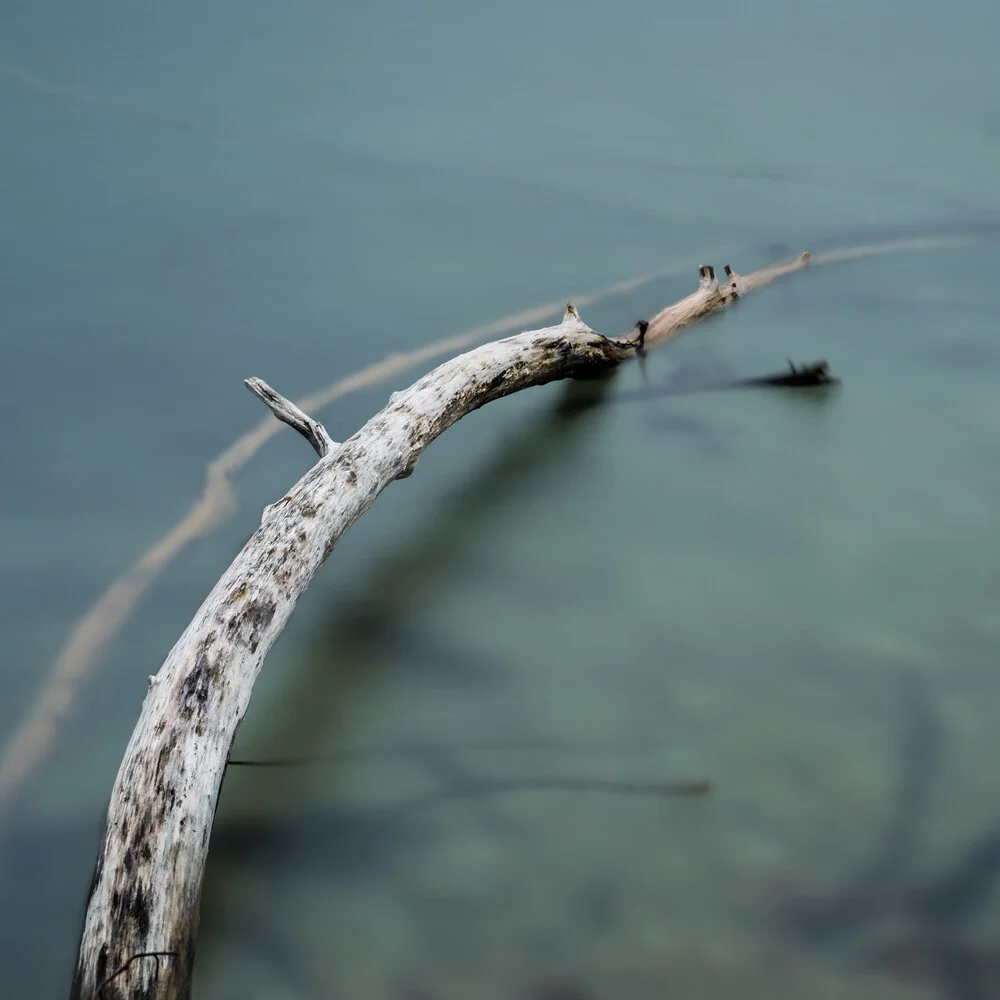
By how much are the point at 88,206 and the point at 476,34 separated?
5.22 feet

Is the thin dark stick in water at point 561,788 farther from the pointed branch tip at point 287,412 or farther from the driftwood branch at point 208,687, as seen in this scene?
the pointed branch tip at point 287,412

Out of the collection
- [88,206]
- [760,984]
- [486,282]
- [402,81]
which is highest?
[402,81]

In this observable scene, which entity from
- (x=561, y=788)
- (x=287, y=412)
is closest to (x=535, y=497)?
(x=287, y=412)

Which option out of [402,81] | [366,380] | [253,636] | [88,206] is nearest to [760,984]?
[253,636]

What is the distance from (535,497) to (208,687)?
820 mm

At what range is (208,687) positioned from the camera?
142 cm

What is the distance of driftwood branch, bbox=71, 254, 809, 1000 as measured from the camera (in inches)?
47.3

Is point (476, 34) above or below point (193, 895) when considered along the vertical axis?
above

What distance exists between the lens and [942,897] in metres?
1.37

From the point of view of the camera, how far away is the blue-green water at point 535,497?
4.51ft

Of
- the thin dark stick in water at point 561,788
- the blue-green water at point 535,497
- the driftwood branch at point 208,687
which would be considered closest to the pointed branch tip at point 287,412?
the driftwood branch at point 208,687

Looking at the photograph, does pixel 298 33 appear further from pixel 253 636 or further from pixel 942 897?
pixel 942 897

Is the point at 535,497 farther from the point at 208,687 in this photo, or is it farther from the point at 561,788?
the point at 208,687

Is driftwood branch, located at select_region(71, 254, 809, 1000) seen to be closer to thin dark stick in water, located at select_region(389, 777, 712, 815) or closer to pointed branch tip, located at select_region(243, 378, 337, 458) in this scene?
pointed branch tip, located at select_region(243, 378, 337, 458)
